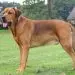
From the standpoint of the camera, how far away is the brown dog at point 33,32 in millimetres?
11564

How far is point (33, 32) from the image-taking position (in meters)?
12.0

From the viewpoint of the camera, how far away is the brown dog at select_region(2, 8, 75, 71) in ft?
37.9

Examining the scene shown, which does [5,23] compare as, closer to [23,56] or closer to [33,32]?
[33,32]

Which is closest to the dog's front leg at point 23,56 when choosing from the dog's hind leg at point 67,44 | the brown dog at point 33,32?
the brown dog at point 33,32

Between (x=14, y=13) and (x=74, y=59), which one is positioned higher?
(x=14, y=13)

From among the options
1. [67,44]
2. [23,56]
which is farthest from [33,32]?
[67,44]

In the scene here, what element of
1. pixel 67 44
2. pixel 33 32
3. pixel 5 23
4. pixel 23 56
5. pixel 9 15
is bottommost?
pixel 23 56

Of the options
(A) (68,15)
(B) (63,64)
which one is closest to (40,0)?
(A) (68,15)

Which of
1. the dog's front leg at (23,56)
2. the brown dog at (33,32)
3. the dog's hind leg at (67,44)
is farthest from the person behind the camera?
the dog's hind leg at (67,44)

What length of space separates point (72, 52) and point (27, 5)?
5371 cm

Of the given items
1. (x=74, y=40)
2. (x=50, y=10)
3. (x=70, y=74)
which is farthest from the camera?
(x=50, y=10)

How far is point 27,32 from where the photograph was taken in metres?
11.8

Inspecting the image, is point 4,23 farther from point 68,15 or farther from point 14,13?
point 68,15

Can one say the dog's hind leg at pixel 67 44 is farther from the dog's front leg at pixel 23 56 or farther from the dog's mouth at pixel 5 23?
the dog's mouth at pixel 5 23
